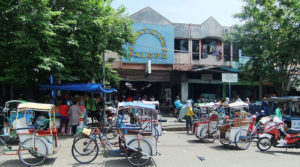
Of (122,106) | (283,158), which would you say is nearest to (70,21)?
(122,106)

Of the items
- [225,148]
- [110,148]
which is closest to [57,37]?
[110,148]

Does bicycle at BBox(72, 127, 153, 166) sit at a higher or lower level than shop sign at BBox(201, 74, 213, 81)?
lower

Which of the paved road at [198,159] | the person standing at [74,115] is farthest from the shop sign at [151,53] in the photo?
the paved road at [198,159]

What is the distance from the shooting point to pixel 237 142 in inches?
346

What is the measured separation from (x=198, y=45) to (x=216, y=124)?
12.3 metres

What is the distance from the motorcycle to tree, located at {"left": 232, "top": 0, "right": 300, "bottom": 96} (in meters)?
7.74

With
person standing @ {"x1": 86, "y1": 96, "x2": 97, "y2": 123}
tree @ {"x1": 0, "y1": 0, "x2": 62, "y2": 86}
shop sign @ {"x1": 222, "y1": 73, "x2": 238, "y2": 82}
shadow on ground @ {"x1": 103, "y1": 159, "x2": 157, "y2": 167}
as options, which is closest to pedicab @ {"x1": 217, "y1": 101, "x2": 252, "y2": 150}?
shadow on ground @ {"x1": 103, "y1": 159, "x2": 157, "y2": 167}

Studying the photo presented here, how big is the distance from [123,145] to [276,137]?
5672 millimetres

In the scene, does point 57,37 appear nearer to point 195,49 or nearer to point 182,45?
point 182,45

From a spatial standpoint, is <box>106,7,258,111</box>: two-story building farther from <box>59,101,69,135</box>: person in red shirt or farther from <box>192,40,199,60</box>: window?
<box>59,101,69,135</box>: person in red shirt

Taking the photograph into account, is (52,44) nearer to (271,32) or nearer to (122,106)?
(122,106)

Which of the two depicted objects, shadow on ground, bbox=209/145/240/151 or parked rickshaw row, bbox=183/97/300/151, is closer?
parked rickshaw row, bbox=183/97/300/151

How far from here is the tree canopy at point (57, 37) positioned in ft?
33.9

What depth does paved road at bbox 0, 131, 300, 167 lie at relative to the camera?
7.05 meters
